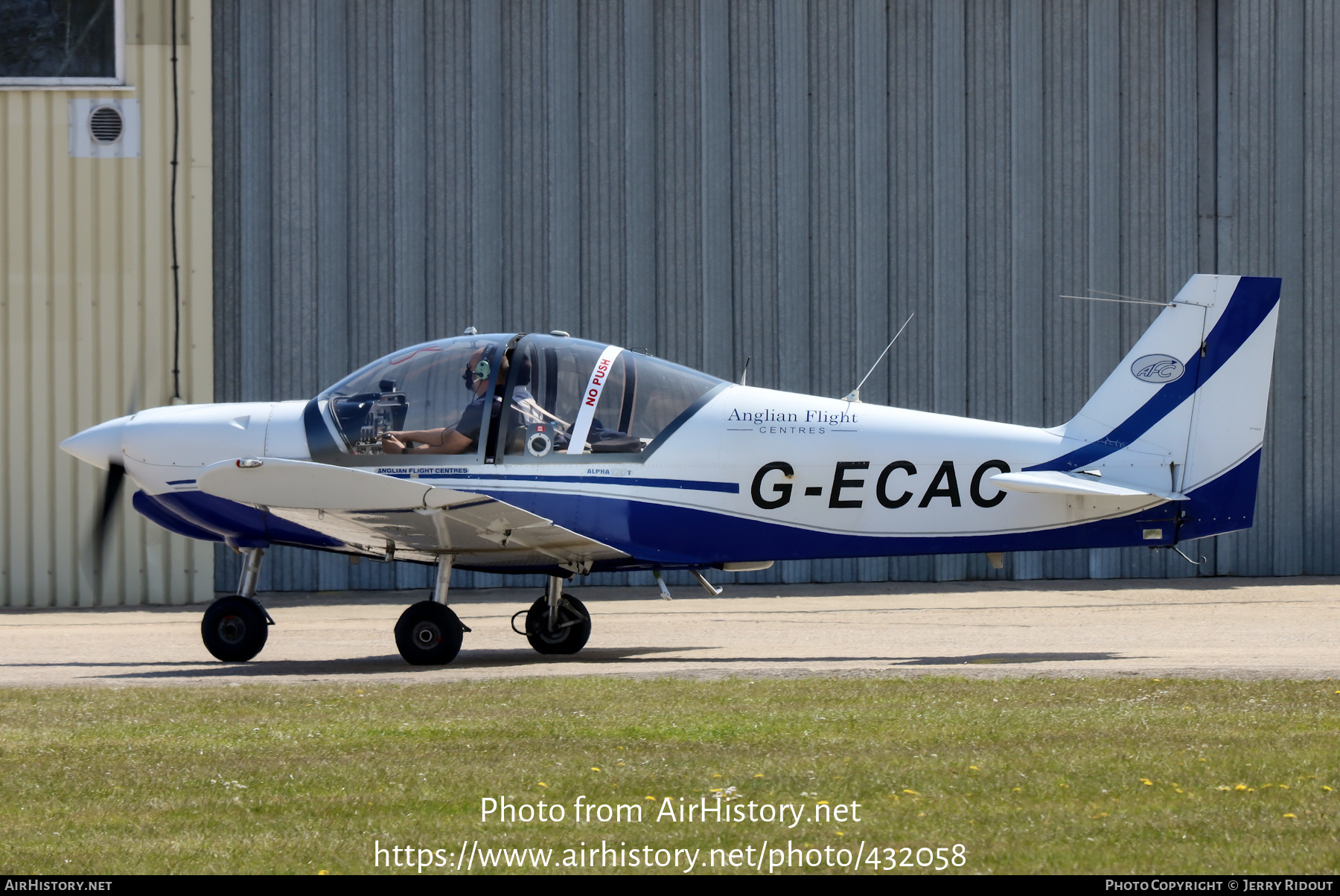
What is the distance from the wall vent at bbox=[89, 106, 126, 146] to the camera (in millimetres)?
17672

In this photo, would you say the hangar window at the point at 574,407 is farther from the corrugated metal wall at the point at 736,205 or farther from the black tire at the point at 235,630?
the corrugated metal wall at the point at 736,205

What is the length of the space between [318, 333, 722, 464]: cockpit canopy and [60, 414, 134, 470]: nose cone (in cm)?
179

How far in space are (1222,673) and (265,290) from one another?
45.6ft

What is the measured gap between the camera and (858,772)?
18.8 ft

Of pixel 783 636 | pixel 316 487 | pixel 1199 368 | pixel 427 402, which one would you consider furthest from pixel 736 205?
pixel 316 487

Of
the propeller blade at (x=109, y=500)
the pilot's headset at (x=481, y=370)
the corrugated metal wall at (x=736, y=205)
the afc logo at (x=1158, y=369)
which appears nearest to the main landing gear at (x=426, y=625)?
the propeller blade at (x=109, y=500)

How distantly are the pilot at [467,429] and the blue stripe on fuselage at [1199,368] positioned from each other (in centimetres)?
414

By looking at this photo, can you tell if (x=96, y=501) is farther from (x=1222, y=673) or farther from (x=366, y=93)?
(x=1222, y=673)

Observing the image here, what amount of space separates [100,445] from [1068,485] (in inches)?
295

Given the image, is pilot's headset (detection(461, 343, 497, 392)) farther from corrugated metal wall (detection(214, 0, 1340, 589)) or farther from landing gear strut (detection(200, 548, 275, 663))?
corrugated metal wall (detection(214, 0, 1340, 589))

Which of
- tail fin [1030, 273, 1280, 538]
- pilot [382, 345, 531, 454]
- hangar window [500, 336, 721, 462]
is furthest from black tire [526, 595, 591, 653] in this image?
tail fin [1030, 273, 1280, 538]

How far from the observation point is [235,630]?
10484mm

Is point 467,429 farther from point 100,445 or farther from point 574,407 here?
point 100,445

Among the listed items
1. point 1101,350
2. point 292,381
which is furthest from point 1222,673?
point 292,381
